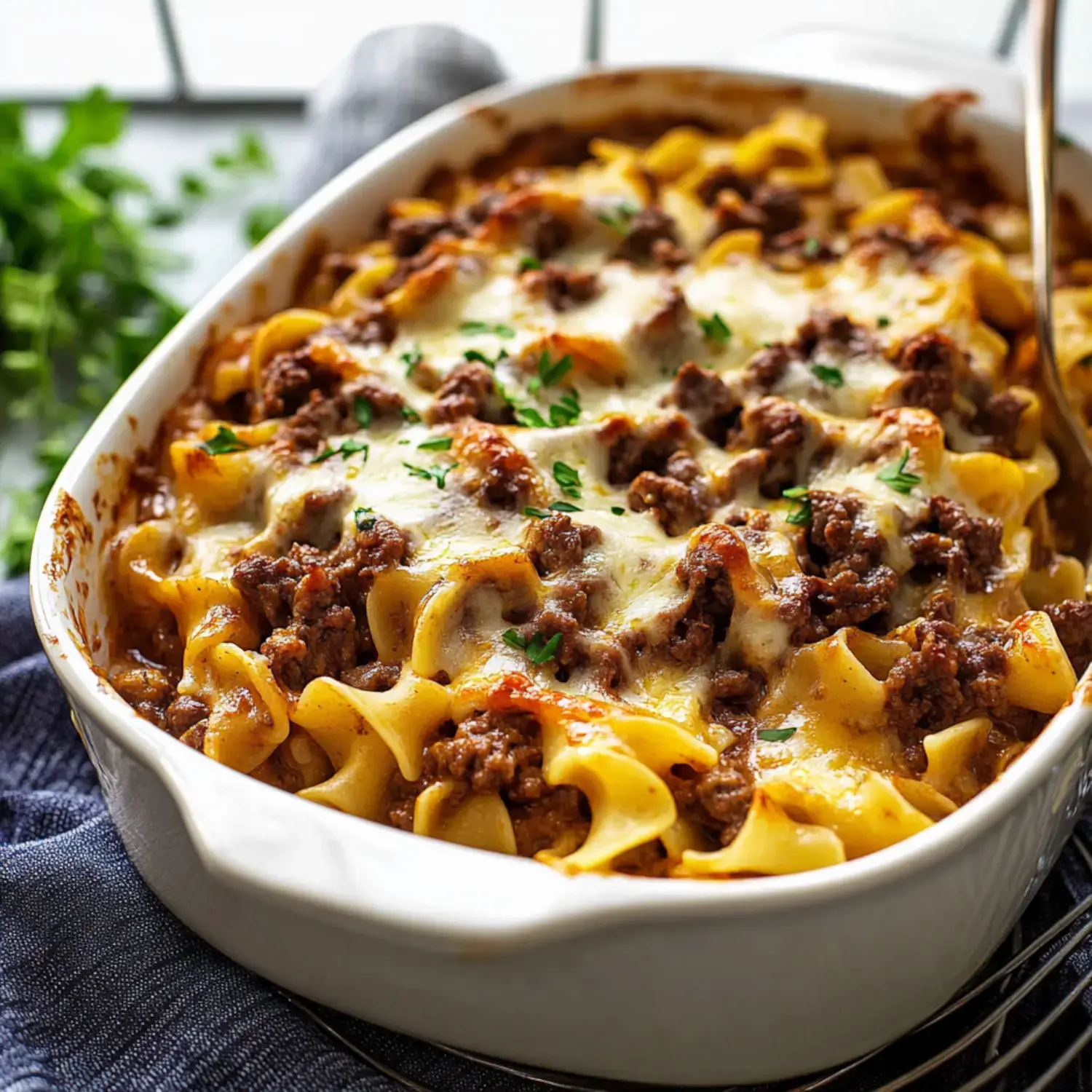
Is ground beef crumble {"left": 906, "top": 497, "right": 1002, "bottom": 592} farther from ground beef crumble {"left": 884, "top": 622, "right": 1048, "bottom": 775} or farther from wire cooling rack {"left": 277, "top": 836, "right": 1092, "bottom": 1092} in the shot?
wire cooling rack {"left": 277, "top": 836, "right": 1092, "bottom": 1092}

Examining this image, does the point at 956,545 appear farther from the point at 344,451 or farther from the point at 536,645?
the point at 344,451

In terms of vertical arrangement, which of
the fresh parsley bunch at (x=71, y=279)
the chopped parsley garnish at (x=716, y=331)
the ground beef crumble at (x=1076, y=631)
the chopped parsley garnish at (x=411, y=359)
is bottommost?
the fresh parsley bunch at (x=71, y=279)

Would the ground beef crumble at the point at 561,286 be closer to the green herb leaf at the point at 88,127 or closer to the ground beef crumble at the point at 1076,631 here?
the ground beef crumble at the point at 1076,631

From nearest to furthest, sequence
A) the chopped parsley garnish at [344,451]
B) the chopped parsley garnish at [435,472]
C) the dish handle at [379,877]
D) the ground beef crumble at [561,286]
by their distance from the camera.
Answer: the dish handle at [379,877] < the chopped parsley garnish at [435,472] < the chopped parsley garnish at [344,451] < the ground beef crumble at [561,286]

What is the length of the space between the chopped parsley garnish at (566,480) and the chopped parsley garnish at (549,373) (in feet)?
1.02

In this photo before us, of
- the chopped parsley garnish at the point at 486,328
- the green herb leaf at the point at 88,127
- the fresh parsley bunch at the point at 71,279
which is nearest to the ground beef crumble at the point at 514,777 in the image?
the chopped parsley garnish at the point at 486,328

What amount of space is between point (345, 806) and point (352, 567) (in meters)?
0.44

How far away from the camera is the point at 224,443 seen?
9.68ft

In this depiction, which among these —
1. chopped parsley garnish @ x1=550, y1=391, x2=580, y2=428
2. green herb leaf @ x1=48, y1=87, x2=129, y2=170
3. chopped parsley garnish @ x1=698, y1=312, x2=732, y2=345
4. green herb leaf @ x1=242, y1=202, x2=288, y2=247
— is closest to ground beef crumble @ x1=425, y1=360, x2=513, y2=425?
chopped parsley garnish @ x1=550, y1=391, x2=580, y2=428

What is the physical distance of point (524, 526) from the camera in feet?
8.68

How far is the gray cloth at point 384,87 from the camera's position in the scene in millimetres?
4516

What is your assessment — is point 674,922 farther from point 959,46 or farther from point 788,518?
point 959,46

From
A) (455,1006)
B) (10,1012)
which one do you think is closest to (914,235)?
(455,1006)

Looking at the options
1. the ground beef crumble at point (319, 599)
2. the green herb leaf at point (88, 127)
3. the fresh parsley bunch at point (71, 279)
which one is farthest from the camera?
the green herb leaf at point (88, 127)
